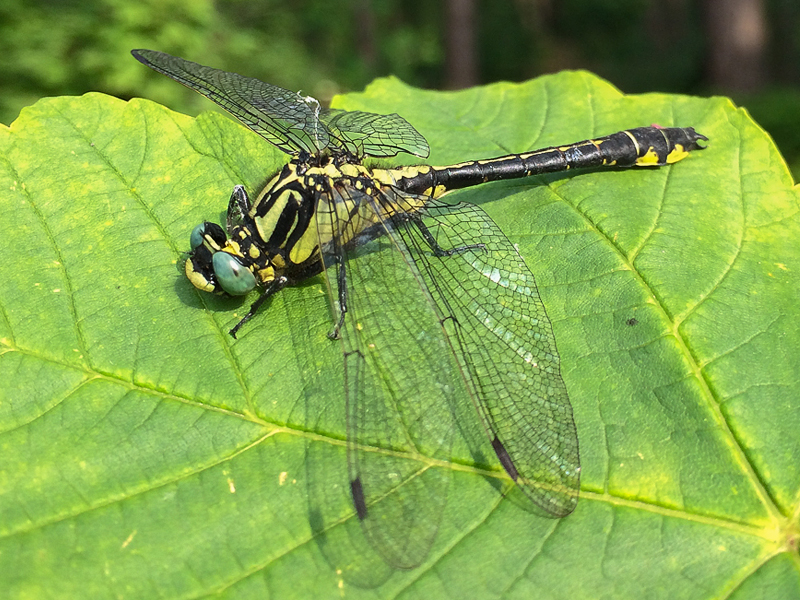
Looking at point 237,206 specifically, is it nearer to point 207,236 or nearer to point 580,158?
point 207,236

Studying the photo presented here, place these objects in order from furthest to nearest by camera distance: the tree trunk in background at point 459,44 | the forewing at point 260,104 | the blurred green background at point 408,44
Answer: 1. the tree trunk in background at point 459,44
2. the blurred green background at point 408,44
3. the forewing at point 260,104

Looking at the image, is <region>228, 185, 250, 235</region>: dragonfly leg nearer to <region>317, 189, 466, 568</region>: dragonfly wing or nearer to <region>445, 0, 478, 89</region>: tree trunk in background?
<region>317, 189, 466, 568</region>: dragonfly wing

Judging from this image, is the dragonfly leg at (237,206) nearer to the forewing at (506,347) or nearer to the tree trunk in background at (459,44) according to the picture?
the forewing at (506,347)

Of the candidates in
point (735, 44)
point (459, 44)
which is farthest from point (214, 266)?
point (735, 44)

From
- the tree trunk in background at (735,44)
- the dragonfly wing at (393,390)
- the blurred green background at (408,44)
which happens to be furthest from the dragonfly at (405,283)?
the tree trunk in background at (735,44)

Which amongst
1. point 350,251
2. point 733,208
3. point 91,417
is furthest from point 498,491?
point 733,208

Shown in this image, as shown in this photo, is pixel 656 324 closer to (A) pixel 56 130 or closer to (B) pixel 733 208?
(B) pixel 733 208

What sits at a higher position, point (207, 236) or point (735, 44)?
point (735, 44)
